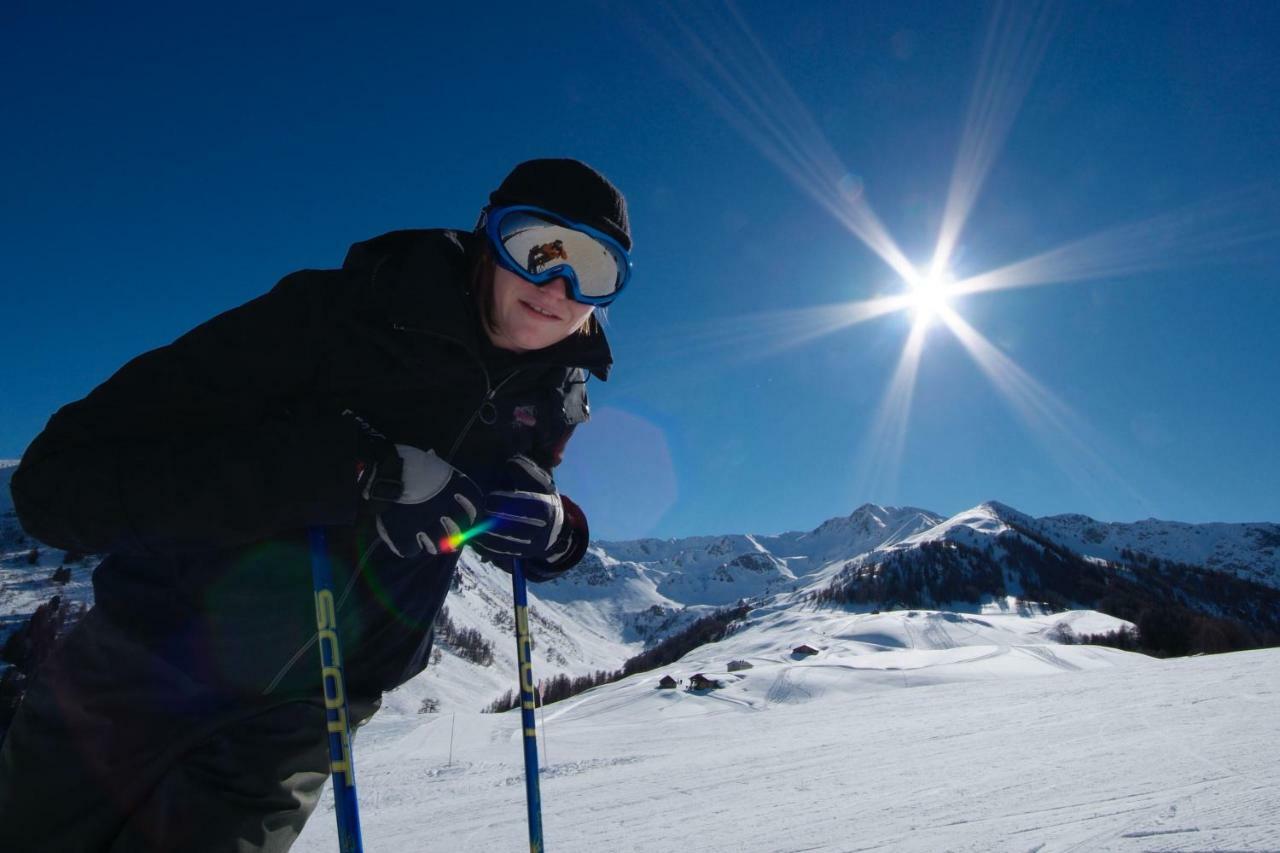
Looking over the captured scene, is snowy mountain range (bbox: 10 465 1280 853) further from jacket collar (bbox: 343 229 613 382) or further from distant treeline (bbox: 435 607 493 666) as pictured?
distant treeline (bbox: 435 607 493 666)

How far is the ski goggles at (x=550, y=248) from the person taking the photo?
209 centimetres

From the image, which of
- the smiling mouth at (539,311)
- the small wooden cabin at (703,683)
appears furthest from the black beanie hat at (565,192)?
the small wooden cabin at (703,683)

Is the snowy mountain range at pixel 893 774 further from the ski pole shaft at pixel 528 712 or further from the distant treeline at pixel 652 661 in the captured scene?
the distant treeline at pixel 652 661

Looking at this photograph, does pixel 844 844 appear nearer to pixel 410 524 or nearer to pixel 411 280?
pixel 410 524

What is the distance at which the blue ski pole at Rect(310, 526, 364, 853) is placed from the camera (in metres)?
1.77

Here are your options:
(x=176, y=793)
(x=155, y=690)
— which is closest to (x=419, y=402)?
A: (x=155, y=690)

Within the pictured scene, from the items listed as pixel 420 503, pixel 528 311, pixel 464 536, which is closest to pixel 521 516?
pixel 464 536

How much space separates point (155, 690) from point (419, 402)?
3.57 feet

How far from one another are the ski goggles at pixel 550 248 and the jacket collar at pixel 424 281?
6.2 inches

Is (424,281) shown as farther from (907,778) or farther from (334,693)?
(907,778)

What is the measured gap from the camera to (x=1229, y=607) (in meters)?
120

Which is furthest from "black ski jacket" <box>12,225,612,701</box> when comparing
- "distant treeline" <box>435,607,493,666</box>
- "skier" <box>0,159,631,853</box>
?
"distant treeline" <box>435,607,493,666</box>

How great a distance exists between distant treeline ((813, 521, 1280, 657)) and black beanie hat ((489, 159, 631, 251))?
388ft

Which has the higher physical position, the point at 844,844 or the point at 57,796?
the point at 57,796
